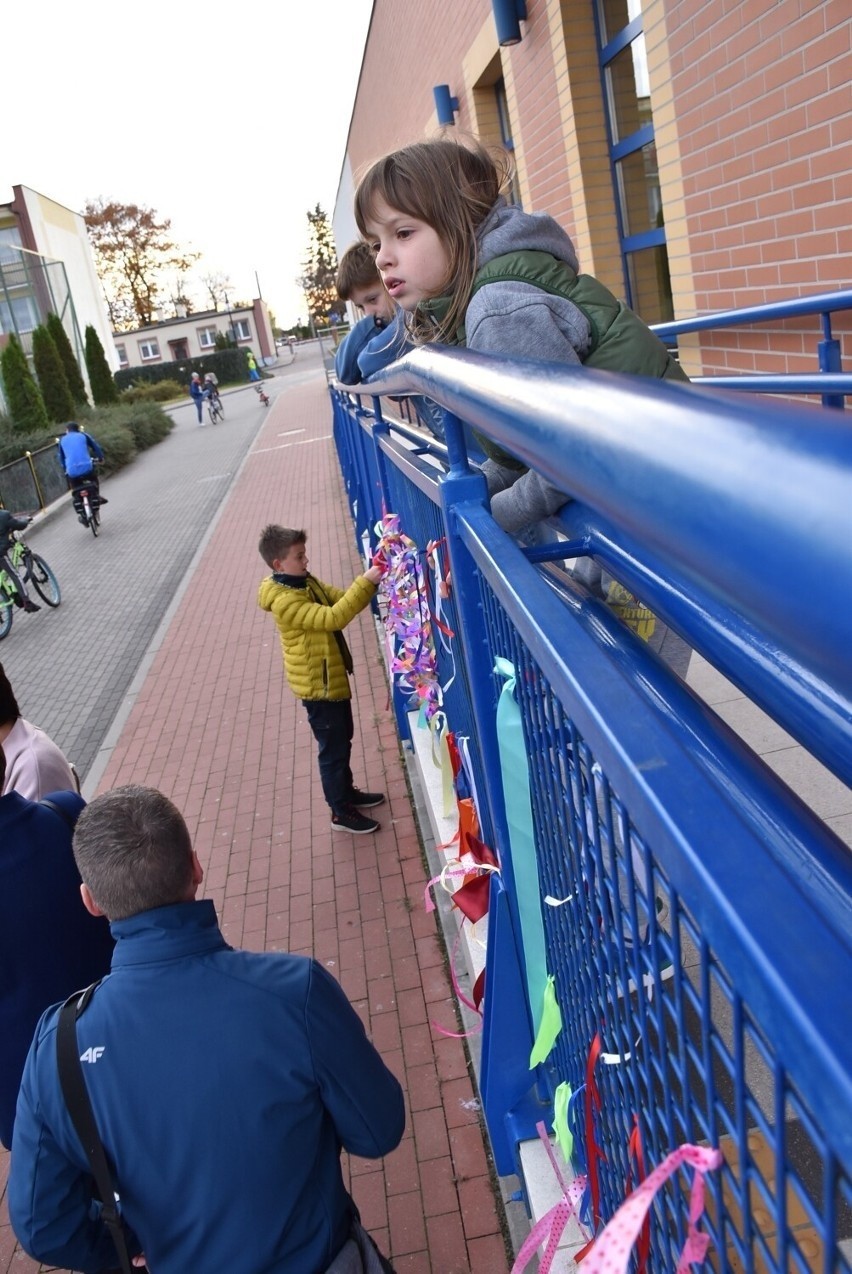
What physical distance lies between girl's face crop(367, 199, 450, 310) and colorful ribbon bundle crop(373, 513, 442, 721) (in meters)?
1.19

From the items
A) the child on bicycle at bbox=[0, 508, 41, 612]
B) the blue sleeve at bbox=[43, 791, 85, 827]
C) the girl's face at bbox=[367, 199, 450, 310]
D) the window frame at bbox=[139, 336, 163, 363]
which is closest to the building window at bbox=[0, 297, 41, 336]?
the child on bicycle at bbox=[0, 508, 41, 612]

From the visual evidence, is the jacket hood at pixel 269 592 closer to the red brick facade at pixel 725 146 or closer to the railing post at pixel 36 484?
the red brick facade at pixel 725 146

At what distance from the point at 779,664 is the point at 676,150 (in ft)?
18.7

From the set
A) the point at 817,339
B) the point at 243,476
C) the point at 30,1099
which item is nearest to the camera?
the point at 30,1099

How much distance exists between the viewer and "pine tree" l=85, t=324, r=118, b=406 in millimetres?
37062

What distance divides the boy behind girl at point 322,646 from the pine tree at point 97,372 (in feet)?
114

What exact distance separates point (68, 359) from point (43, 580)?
2194 cm

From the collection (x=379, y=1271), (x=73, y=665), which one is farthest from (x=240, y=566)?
(x=379, y=1271)

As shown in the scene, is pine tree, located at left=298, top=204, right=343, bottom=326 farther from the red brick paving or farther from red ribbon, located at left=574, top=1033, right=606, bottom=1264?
red ribbon, located at left=574, top=1033, right=606, bottom=1264

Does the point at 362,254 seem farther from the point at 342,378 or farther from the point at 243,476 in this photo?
the point at 243,476

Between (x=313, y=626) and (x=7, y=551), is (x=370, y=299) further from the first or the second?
(x=7, y=551)

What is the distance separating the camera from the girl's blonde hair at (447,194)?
1.83m

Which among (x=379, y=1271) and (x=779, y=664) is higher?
(x=779, y=664)

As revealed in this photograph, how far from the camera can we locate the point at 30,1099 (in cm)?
192
